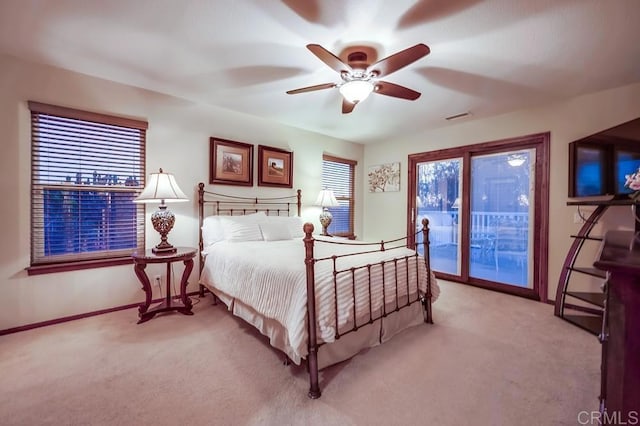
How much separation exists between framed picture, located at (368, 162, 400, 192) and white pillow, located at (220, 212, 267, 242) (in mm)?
2700

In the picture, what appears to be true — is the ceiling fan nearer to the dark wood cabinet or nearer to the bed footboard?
the bed footboard

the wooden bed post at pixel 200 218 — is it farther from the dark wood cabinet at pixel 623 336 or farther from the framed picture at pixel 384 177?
the dark wood cabinet at pixel 623 336

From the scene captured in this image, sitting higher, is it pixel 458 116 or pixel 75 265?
pixel 458 116

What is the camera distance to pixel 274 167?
4.11m

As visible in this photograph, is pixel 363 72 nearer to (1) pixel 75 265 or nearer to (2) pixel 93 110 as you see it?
(2) pixel 93 110

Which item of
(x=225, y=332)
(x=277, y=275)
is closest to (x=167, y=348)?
(x=225, y=332)

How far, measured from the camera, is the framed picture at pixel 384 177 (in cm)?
492

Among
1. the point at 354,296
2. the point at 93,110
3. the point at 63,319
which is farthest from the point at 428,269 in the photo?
the point at 93,110

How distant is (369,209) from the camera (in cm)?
539

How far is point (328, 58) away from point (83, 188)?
8.85ft

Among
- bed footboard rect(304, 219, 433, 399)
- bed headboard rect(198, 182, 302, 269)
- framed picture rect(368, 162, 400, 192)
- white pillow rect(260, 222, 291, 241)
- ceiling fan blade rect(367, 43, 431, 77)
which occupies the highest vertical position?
ceiling fan blade rect(367, 43, 431, 77)

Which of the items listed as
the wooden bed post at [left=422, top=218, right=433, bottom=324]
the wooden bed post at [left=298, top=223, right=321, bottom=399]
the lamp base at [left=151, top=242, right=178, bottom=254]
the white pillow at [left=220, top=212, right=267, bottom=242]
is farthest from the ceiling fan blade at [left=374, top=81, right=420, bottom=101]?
the lamp base at [left=151, top=242, right=178, bottom=254]

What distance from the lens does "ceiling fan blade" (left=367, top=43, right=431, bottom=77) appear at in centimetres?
168

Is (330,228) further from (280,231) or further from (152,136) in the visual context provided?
(152,136)
